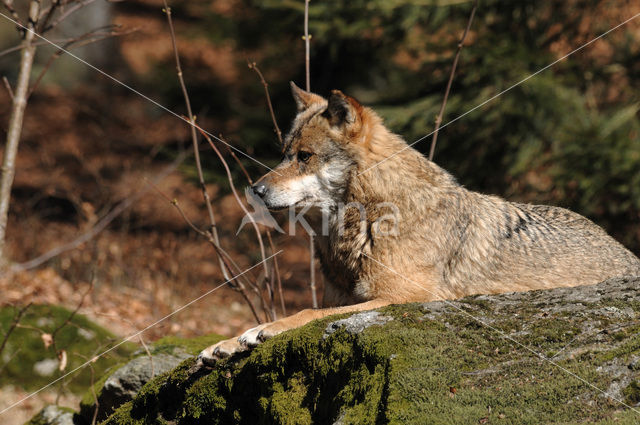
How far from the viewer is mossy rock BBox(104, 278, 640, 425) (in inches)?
121

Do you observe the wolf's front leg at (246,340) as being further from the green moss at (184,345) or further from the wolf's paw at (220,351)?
the green moss at (184,345)

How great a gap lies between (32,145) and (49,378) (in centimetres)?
1419

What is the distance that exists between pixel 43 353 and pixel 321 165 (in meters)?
4.21

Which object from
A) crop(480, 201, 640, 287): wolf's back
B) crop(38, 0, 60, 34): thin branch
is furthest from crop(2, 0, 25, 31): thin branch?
crop(480, 201, 640, 287): wolf's back

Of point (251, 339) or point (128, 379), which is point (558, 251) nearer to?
point (251, 339)

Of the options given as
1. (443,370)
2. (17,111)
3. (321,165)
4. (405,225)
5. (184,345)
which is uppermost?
(17,111)

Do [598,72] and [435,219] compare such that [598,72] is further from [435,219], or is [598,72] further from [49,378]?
[49,378]

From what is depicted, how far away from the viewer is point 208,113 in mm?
15688

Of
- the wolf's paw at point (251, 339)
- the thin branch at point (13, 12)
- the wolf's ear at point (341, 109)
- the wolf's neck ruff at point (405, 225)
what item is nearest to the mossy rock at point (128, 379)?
the wolf's paw at point (251, 339)

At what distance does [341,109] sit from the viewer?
5453 mm

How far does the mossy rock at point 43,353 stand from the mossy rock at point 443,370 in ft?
9.86

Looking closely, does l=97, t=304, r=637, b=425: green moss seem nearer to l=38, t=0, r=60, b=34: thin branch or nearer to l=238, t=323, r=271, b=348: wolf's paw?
l=238, t=323, r=271, b=348: wolf's paw

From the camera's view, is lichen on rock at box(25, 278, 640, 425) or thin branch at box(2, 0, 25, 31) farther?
thin branch at box(2, 0, 25, 31)

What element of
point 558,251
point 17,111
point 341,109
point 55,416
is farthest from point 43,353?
point 558,251
